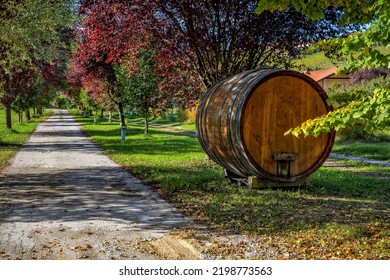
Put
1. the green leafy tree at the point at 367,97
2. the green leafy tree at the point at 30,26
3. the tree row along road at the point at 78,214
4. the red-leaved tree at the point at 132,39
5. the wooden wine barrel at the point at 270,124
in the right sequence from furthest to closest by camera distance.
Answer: the red-leaved tree at the point at 132,39, the green leafy tree at the point at 30,26, the wooden wine barrel at the point at 270,124, the tree row along road at the point at 78,214, the green leafy tree at the point at 367,97

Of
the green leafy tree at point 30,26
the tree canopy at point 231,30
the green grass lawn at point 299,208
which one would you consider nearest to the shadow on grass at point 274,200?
the green grass lawn at point 299,208

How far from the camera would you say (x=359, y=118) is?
4203 mm

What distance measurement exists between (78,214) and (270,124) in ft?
13.4

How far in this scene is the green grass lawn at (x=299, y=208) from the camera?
5754 mm

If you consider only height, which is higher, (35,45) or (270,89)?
(35,45)

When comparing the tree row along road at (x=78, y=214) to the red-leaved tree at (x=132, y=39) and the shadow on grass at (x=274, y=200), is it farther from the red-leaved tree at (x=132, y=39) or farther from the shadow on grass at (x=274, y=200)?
the red-leaved tree at (x=132, y=39)

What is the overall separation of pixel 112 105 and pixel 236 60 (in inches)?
791

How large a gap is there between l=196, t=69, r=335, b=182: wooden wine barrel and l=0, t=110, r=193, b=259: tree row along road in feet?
6.26

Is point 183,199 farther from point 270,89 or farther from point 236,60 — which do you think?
point 236,60

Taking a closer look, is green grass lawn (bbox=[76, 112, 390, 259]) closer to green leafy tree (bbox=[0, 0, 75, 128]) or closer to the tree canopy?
the tree canopy

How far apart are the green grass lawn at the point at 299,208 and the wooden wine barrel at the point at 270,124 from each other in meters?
0.61

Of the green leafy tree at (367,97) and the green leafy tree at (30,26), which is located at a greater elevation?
the green leafy tree at (30,26)

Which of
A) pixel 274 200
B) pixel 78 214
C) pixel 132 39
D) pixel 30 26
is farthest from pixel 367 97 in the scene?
pixel 30 26
